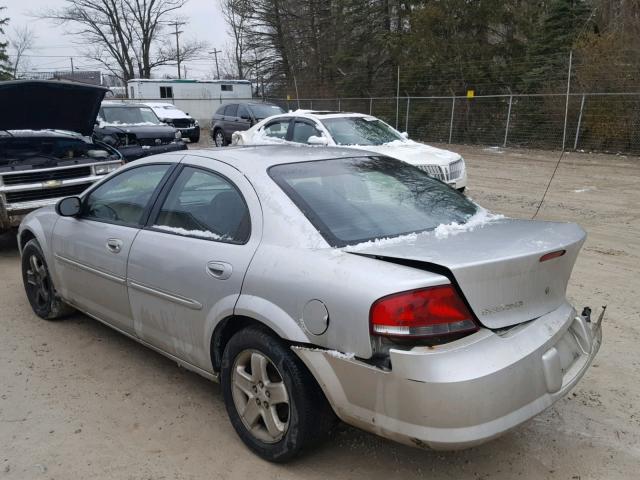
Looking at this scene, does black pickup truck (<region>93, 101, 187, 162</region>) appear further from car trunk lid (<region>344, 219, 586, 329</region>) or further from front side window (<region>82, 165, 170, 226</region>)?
car trunk lid (<region>344, 219, 586, 329</region>)

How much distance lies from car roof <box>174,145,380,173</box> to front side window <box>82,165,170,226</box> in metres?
0.27

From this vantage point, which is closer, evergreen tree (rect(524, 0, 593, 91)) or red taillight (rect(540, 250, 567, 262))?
red taillight (rect(540, 250, 567, 262))

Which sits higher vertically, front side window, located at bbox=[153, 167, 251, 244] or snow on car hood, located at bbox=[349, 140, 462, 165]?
front side window, located at bbox=[153, 167, 251, 244]

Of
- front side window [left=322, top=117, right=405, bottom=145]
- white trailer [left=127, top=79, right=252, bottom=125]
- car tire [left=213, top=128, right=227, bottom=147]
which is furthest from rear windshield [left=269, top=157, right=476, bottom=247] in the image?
white trailer [left=127, top=79, right=252, bottom=125]

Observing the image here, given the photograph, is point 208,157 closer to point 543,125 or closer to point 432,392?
point 432,392

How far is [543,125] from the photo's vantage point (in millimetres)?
18500

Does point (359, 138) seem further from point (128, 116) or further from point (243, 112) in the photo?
point (243, 112)

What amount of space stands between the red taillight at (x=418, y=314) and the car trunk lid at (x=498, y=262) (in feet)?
0.31

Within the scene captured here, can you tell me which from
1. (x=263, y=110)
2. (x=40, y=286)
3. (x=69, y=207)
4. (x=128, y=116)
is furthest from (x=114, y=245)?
(x=263, y=110)

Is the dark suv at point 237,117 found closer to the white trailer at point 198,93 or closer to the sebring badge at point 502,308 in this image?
the sebring badge at point 502,308

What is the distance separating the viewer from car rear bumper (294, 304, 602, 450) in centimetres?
230

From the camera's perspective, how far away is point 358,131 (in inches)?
398

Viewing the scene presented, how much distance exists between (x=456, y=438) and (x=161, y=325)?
1.88 meters

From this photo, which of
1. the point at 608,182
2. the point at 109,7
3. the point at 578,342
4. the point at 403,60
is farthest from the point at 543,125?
the point at 109,7
